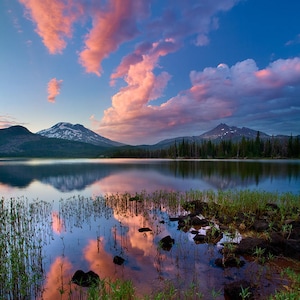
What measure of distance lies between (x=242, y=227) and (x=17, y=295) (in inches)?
542

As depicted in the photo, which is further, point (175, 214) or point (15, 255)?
point (175, 214)

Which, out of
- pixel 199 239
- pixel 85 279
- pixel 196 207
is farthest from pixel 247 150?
pixel 85 279

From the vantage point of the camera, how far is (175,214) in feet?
67.7

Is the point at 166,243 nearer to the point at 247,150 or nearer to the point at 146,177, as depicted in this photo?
the point at 146,177

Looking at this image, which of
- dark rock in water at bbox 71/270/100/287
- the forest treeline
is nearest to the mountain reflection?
dark rock in water at bbox 71/270/100/287

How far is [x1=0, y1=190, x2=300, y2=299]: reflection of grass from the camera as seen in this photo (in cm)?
825

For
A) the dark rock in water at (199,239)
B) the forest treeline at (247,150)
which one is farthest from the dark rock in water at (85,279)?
the forest treeline at (247,150)

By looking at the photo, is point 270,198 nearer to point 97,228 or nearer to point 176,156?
point 97,228

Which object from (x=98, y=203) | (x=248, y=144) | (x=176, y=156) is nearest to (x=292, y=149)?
(x=248, y=144)

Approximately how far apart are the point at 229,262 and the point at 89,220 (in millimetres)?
12341

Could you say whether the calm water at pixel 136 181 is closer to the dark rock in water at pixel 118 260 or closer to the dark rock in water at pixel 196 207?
the dark rock in water at pixel 196 207

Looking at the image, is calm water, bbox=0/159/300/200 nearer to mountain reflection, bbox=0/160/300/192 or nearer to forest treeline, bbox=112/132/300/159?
mountain reflection, bbox=0/160/300/192

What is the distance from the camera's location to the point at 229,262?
1059 cm

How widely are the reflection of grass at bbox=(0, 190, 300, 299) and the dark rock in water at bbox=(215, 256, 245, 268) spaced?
95 centimetres
